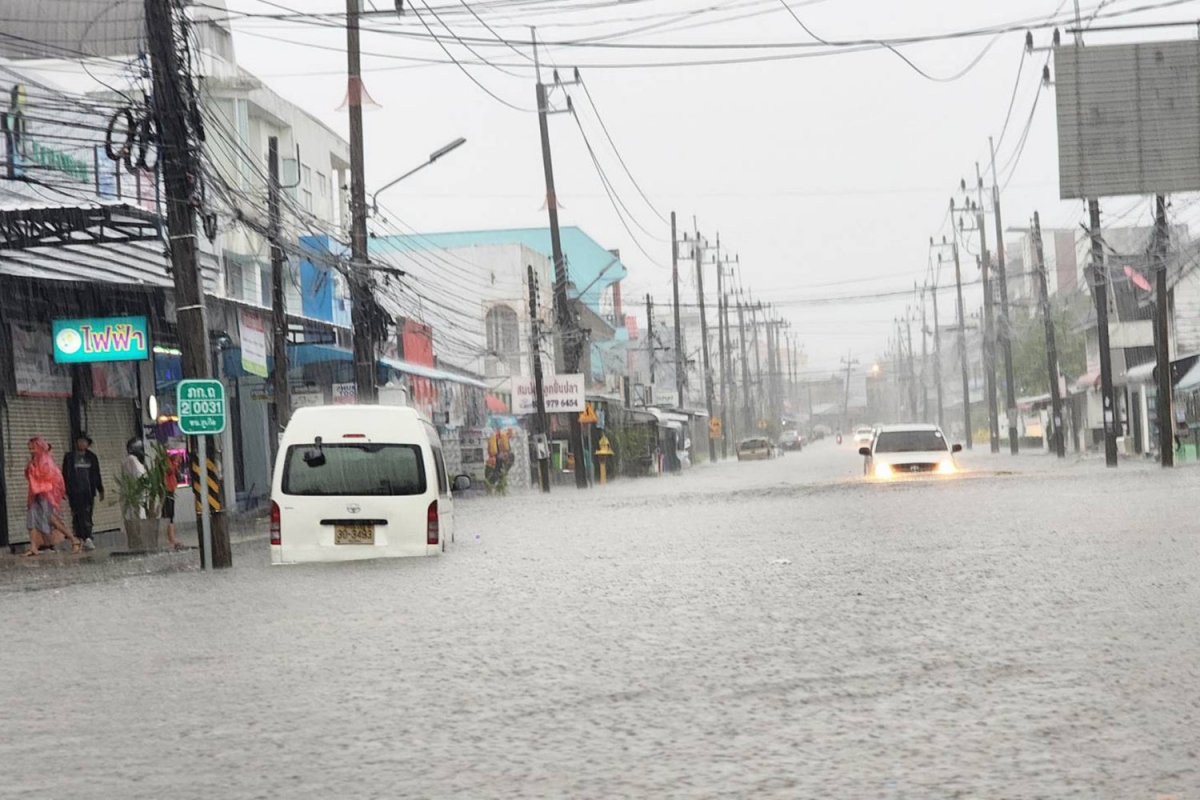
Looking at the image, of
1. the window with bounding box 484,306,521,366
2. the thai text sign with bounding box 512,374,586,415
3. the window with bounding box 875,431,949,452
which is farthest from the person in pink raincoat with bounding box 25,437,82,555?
the window with bounding box 484,306,521,366

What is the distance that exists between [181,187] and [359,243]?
41.1 ft

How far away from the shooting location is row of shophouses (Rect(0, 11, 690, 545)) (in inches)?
1034

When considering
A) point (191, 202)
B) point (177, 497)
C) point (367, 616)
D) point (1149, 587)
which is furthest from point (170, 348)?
point (1149, 587)

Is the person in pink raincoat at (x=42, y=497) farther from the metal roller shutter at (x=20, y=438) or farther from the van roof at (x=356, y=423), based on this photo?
the van roof at (x=356, y=423)

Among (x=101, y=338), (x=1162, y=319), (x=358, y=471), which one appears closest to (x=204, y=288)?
(x=101, y=338)

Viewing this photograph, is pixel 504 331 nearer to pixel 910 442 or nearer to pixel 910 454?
pixel 910 442

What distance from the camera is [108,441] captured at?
32.4 metres

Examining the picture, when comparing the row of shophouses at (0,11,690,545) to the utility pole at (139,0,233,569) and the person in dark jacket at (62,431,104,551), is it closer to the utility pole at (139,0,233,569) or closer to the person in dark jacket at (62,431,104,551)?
the utility pole at (139,0,233,569)

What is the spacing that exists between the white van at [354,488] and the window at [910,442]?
21.4 m

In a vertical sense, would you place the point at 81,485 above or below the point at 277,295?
below

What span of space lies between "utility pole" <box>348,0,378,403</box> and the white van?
516 inches

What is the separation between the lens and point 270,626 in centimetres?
1316

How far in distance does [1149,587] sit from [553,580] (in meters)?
5.53

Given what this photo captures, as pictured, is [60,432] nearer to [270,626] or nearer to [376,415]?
[376,415]
